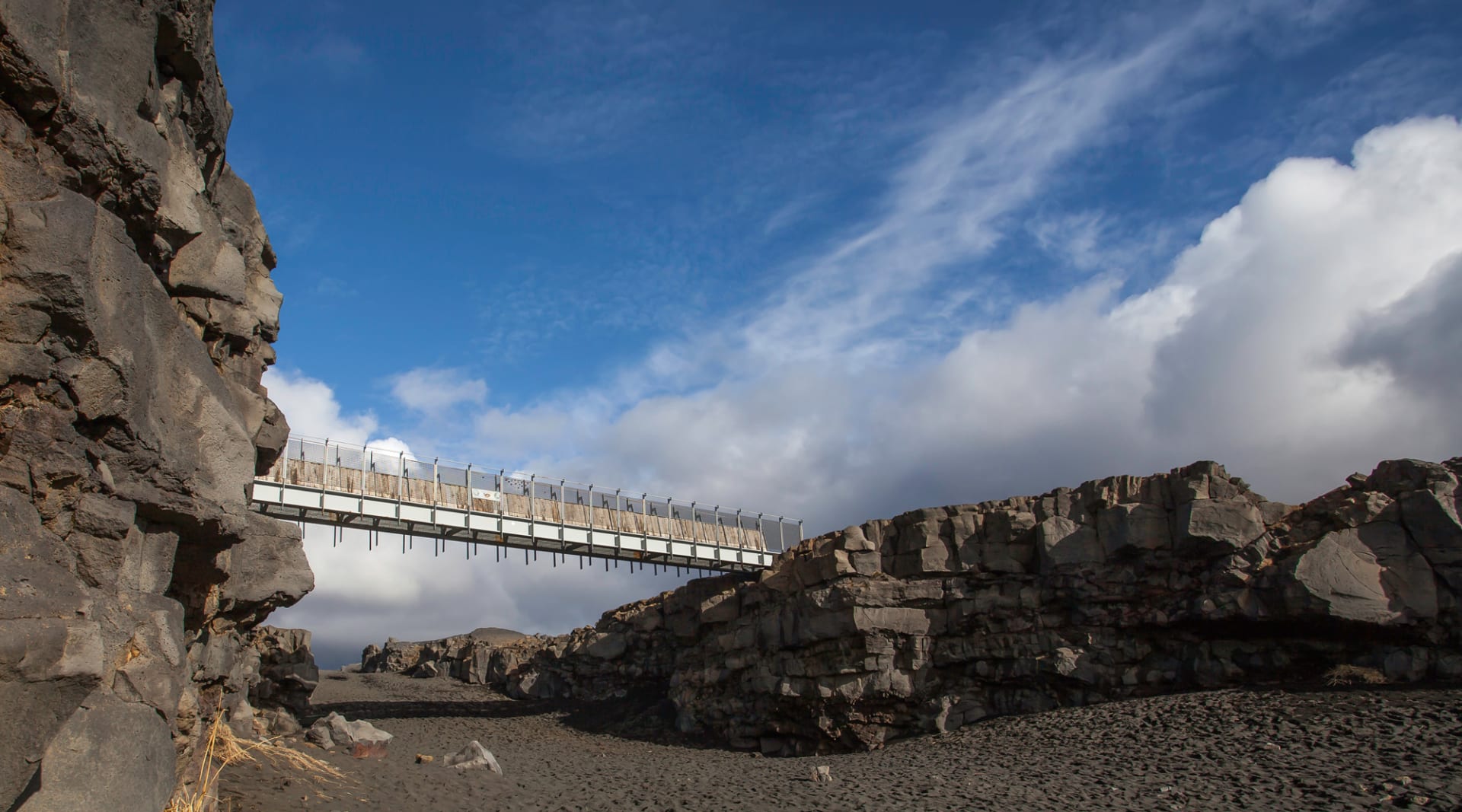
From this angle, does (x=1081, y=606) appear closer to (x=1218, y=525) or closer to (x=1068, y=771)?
(x=1218, y=525)

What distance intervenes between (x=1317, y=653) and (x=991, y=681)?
8472 mm

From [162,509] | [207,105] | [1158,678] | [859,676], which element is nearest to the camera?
[162,509]

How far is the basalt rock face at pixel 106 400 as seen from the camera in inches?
243

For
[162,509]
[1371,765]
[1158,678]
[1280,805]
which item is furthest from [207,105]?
[1158,678]

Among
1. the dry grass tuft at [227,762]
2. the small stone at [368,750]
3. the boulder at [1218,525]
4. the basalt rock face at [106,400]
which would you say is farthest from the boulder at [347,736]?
the boulder at [1218,525]

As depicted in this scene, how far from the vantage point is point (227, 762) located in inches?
561

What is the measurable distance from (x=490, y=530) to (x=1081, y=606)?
1875 cm

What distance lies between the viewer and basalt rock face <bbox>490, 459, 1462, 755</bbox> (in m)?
21.8

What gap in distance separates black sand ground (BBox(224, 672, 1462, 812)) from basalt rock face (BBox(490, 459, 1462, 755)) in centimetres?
202

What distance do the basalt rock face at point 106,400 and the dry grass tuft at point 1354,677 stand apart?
2258 centimetres

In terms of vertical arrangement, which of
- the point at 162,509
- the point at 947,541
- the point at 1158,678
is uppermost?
the point at 947,541

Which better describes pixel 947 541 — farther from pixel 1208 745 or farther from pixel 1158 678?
pixel 1208 745

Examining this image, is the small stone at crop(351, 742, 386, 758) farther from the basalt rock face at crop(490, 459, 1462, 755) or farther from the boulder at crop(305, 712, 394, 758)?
the basalt rock face at crop(490, 459, 1462, 755)

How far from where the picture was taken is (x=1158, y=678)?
24.7 m
